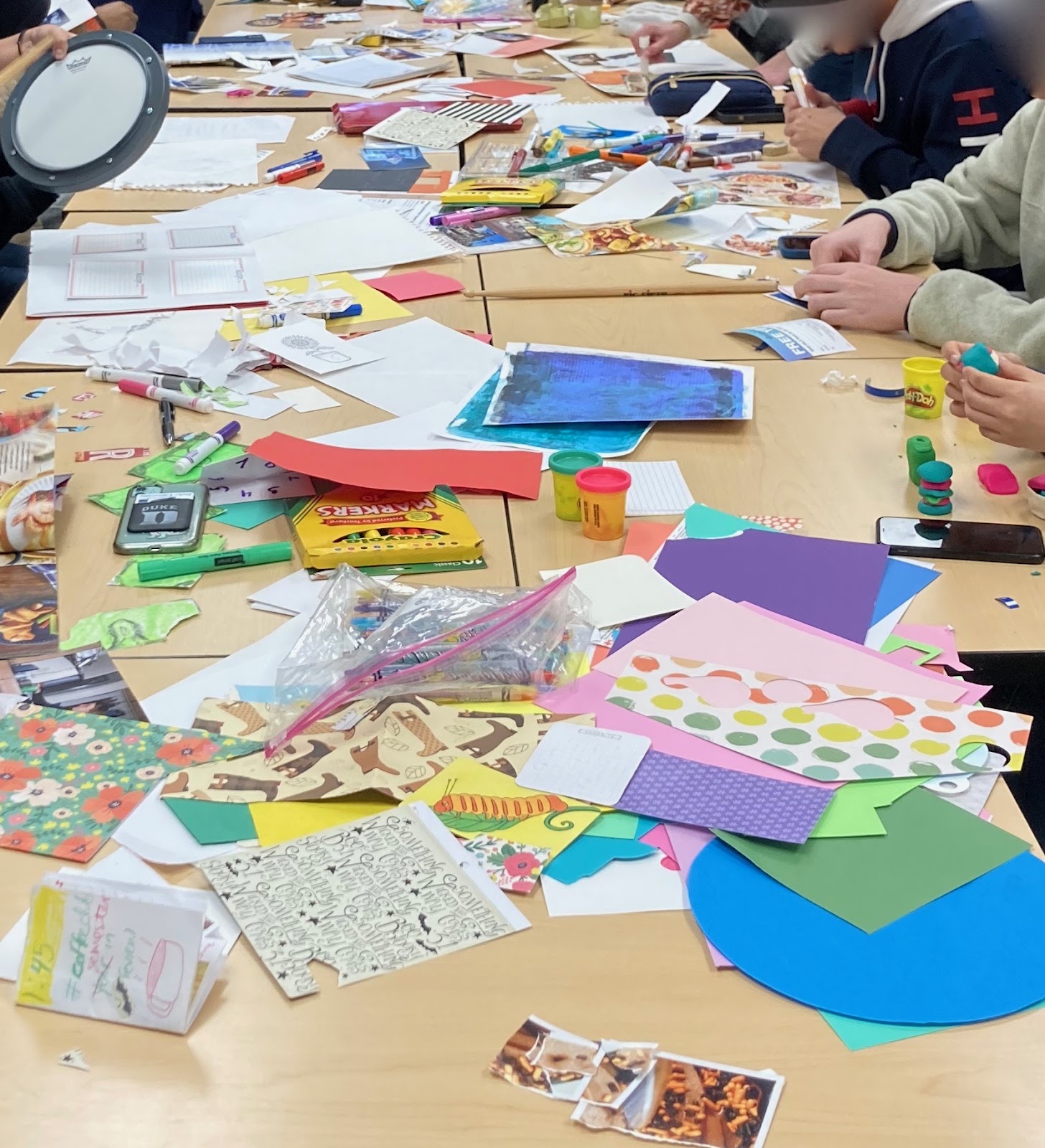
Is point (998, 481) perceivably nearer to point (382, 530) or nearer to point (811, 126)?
point (382, 530)

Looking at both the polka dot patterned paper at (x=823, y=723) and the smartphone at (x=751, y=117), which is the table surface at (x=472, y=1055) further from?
the smartphone at (x=751, y=117)

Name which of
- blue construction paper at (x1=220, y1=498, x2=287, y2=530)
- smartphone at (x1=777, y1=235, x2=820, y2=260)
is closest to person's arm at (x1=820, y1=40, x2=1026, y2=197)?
Answer: smartphone at (x1=777, y1=235, x2=820, y2=260)

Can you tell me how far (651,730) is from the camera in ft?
3.25

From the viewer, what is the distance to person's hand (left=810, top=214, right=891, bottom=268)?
6.16 feet

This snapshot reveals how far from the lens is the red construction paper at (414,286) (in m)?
1.87

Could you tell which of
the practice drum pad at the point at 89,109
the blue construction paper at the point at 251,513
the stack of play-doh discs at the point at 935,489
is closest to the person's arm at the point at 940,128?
the stack of play-doh discs at the point at 935,489

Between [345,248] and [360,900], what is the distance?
4.57ft

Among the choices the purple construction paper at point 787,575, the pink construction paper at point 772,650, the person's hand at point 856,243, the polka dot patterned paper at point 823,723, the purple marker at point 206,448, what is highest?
the person's hand at point 856,243

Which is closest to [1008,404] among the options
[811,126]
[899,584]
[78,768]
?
[899,584]

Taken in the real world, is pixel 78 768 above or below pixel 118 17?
below

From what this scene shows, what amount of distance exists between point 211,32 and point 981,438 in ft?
8.94

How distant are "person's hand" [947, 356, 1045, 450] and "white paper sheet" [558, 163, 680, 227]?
868mm

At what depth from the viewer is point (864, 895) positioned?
0.84 m

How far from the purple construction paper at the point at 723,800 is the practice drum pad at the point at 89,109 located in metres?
1.47
